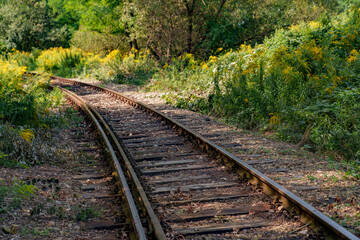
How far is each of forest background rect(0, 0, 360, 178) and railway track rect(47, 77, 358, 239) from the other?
180 centimetres

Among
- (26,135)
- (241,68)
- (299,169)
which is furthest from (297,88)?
(26,135)

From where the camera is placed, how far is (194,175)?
5.77 metres

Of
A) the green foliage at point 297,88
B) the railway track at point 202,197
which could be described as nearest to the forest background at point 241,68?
the green foliage at point 297,88

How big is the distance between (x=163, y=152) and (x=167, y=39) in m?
14.0

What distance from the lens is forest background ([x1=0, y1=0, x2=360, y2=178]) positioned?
7742mm

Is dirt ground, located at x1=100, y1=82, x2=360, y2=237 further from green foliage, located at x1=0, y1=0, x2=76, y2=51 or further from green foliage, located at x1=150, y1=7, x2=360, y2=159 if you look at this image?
green foliage, located at x1=0, y1=0, x2=76, y2=51

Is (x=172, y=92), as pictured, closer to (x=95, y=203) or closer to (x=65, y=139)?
(x=65, y=139)

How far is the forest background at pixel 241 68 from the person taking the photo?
7742mm

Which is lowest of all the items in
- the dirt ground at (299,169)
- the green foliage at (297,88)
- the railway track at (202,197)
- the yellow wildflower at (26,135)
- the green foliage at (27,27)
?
the railway track at (202,197)

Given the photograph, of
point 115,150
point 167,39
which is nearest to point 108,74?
point 167,39

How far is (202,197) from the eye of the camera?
190 inches

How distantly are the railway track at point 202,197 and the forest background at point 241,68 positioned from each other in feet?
5.90

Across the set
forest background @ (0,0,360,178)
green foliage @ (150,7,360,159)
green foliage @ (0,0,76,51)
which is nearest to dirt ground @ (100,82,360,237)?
forest background @ (0,0,360,178)

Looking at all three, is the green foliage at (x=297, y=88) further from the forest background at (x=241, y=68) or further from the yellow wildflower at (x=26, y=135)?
the yellow wildflower at (x=26, y=135)
